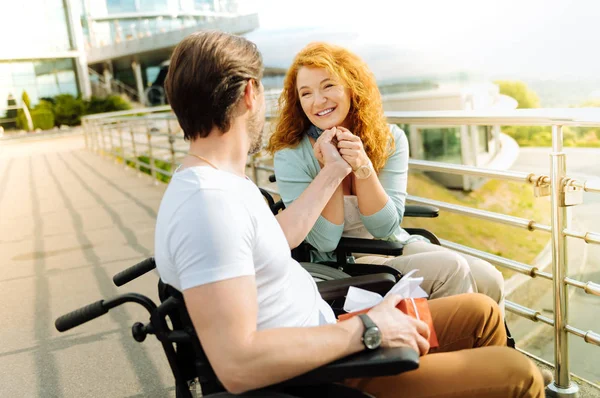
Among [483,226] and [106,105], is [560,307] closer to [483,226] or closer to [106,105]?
[106,105]

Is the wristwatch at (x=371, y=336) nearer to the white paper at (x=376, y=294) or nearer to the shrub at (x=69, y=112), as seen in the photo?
the white paper at (x=376, y=294)

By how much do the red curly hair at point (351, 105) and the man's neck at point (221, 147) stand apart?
998 mm

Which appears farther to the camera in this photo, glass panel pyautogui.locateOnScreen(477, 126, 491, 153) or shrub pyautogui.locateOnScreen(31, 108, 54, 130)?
glass panel pyautogui.locateOnScreen(477, 126, 491, 153)

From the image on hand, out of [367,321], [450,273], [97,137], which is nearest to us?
[367,321]

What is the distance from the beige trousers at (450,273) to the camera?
6.44 feet

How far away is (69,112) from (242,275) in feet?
103

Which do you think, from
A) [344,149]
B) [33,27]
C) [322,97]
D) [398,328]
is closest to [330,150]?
[344,149]

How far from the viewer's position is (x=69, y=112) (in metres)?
30.0

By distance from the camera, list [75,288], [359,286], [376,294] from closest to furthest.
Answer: [376,294]
[359,286]
[75,288]

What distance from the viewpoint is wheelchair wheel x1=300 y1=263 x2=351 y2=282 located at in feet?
6.70

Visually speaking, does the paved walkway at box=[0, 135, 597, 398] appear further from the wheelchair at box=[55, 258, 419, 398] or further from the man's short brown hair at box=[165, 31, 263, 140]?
the man's short brown hair at box=[165, 31, 263, 140]

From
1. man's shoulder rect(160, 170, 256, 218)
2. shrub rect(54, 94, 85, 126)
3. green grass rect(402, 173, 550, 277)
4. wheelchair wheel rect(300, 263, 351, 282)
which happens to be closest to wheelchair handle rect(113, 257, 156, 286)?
man's shoulder rect(160, 170, 256, 218)

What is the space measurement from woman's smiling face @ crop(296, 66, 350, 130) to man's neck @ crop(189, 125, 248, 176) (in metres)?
0.97

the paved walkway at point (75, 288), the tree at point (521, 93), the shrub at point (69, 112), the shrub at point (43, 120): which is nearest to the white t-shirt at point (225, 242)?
the paved walkway at point (75, 288)
